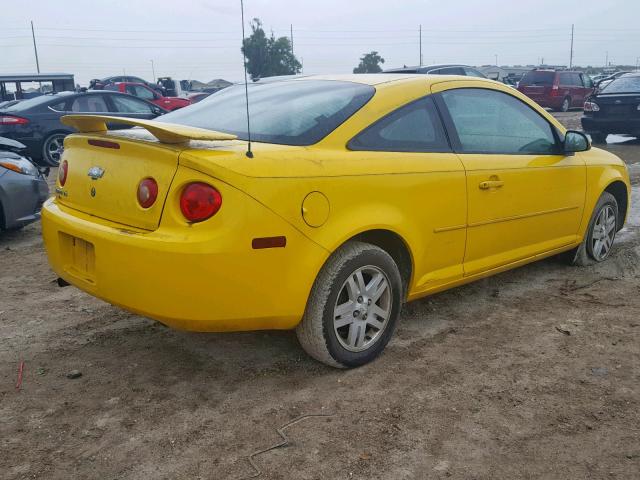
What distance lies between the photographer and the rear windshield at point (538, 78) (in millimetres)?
24734

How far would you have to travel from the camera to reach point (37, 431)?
9.06 feet

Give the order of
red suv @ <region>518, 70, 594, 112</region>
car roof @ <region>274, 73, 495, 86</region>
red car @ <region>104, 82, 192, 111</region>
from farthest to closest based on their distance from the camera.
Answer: red suv @ <region>518, 70, 594, 112</region> → red car @ <region>104, 82, 192, 111</region> → car roof @ <region>274, 73, 495, 86</region>

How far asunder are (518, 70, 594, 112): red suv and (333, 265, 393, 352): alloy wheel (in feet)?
76.0

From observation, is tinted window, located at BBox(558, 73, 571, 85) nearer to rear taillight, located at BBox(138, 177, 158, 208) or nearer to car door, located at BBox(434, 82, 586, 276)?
car door, located at BBox(434, 82, 586, 276)

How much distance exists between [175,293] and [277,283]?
45 centimetres

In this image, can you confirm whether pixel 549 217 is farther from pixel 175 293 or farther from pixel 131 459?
pixel 131 459

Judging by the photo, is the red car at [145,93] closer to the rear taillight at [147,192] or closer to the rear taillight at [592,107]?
the rear taillight at [592,107]

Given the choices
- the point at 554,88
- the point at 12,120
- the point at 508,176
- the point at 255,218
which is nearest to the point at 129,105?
the point at 12,120

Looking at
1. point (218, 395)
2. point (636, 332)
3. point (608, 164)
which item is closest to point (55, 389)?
point (218, 395)

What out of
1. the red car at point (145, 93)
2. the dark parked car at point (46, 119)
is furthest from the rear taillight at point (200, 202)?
the red car at point (145, 93)

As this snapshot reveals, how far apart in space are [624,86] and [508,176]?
37.9 ft

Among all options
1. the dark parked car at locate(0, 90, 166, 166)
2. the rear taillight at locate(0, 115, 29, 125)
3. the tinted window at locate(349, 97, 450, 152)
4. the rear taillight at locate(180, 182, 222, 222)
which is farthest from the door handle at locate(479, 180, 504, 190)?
the rear taillight at locate(0, 115, 29, 125)

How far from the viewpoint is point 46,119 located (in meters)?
11.3

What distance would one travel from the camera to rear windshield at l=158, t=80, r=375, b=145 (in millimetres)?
3238
